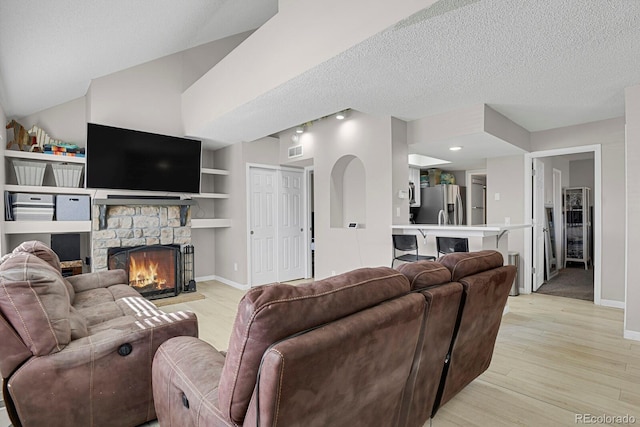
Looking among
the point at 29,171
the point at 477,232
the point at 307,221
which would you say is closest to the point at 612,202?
the point at 477,232

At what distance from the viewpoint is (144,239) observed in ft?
15.2

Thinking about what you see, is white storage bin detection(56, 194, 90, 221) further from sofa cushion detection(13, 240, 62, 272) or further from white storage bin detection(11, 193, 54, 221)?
sofa cushion detection(13, 240, 62, 272)

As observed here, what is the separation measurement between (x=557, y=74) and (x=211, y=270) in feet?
18.3

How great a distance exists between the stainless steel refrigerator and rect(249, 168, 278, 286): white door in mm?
3140

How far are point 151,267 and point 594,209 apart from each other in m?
6.55

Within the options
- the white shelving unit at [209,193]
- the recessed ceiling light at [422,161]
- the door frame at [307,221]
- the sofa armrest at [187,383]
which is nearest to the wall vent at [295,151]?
the door frame at [307,221]

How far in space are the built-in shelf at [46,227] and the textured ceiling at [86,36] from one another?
1.32 metres

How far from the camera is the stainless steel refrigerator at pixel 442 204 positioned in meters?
6.57

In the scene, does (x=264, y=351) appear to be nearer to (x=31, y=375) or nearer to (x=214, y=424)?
(x=214, y=424)

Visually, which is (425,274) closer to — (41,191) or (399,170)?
(399,170)

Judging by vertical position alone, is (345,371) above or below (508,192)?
below

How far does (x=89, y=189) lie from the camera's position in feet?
13.8

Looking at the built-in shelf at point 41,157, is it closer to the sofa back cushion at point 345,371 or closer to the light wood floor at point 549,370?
the light wood floor at point 549,370

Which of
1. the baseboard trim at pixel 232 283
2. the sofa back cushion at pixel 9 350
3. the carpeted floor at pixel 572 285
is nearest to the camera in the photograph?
the sofa back cushion at pixel 9 350
